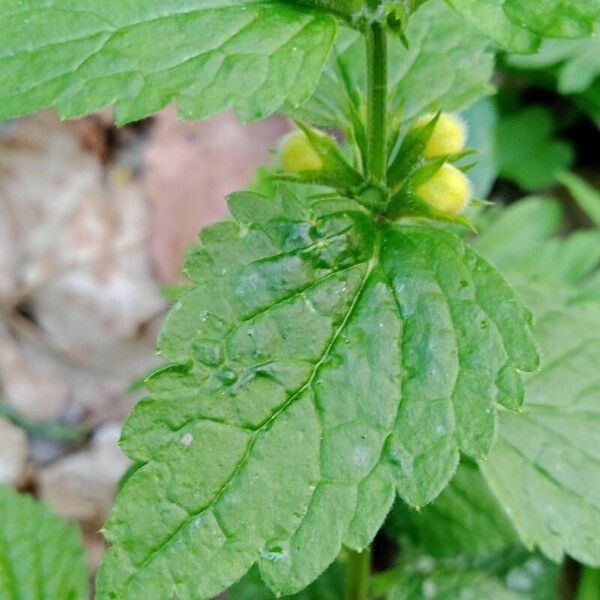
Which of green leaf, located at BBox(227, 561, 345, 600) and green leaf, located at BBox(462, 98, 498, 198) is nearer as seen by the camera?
green leaf, located at BBox(227, 561, 345, 600)

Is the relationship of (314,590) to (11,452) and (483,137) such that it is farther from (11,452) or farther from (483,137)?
(483,137)

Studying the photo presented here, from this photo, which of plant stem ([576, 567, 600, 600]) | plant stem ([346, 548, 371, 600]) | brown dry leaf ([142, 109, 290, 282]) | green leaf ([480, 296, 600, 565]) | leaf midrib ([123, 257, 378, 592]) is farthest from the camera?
brown dry leaf ([142, 109, 290, 282])

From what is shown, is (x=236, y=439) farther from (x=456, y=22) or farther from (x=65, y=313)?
(x=65, y=313)

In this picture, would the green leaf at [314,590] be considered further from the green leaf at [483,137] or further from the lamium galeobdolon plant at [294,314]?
the green leaf at [483,137]

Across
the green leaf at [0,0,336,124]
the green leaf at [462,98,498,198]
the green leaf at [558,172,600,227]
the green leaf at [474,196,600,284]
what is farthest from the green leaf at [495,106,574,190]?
the green leaf at [0,0,336,124]

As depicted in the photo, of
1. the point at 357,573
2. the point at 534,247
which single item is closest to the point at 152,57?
the point at 357,573

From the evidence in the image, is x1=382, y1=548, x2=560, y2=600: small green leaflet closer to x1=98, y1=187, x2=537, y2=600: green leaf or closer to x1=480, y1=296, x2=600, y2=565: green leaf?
x1=480, y1=296, x2=600, y2=565: green leaf

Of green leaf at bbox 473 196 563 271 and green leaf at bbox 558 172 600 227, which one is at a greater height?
green leaf at bbox 473 196 563 271
